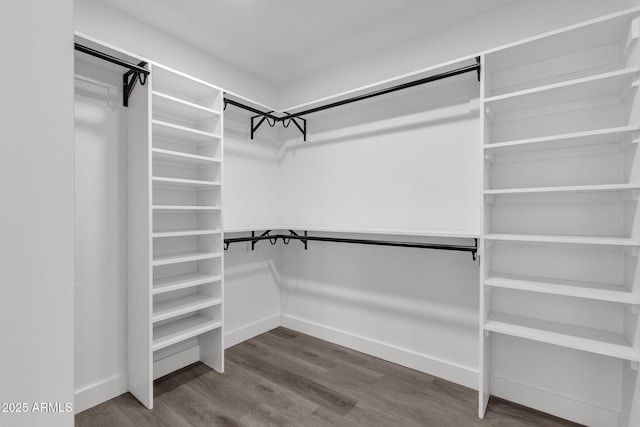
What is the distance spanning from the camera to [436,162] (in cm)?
220

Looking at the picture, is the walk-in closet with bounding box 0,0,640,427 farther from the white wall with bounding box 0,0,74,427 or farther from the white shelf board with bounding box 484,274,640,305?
the white wall with bounding box 0,0,74,427

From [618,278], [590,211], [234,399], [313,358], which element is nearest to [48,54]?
[234,399]

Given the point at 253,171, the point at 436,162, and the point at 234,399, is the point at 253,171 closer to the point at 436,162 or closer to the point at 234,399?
A: the point at 436,162

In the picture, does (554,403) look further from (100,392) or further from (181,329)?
(100,392)

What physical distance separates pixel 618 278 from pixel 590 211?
397mm

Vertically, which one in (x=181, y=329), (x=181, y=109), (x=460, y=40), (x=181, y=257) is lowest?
(x=181, y=329)

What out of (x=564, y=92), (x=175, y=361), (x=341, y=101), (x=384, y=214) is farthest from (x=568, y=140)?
(x=175, y=361)

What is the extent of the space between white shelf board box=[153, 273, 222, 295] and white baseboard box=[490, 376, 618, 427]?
2.16 metres

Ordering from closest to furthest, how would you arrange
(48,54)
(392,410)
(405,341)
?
1. (48,54)
2. (392,410)
3. (405,341)

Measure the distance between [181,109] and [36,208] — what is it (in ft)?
7.06

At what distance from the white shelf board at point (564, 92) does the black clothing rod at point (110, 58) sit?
2166mm

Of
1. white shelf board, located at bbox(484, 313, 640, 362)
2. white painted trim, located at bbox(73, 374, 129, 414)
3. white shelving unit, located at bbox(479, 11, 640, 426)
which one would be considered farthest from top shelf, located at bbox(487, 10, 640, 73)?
white painted trim, located at bbox(73, 374, 129, 414)

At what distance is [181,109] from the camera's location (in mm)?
2162

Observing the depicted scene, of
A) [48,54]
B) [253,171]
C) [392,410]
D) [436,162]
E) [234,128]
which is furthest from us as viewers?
[253,171]
